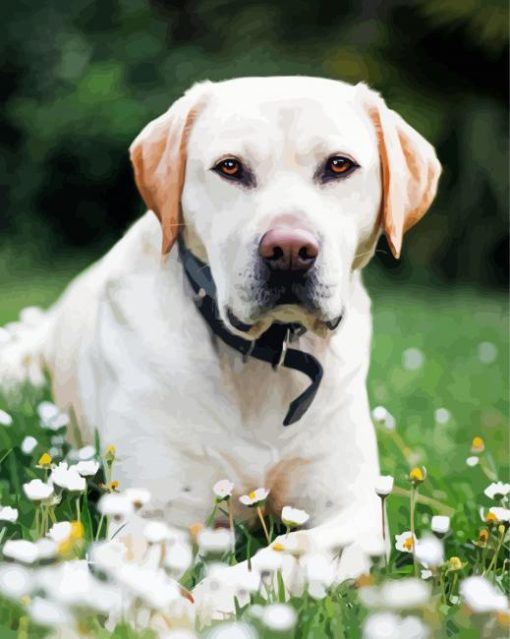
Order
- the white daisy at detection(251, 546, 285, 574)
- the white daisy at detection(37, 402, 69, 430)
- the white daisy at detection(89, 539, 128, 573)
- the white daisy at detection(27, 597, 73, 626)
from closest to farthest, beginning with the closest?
the white daisy at detection(27, 597, 73, 626), the white daisy at detection(89, 539, 128, 573), the white daisy at detection(251, 546, 285, 574), the white daisy at detection(37, 402, 69, 430)

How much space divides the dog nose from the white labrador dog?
4.8 inches

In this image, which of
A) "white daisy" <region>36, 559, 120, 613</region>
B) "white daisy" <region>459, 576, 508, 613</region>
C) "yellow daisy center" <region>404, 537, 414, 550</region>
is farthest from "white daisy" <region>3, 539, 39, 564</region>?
"yellow daisy center" <region>404, 537, 414, 550</region>

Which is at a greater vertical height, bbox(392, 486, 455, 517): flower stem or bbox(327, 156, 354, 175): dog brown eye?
bbox(327, 156, 354, 175): dog brown eye

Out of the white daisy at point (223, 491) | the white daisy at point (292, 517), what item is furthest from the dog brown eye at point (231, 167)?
the white daisy at point (292, 517)

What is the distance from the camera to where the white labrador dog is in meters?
2.96

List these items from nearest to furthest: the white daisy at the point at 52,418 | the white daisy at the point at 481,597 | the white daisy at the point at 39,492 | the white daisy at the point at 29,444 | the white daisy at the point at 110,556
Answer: the white daisy at the point at 481,597, the white daisy at the point at 110,556, the white daisy at the point at 39,492, the white daisy at the point at 29,444, the white daisy at the point at 52,418

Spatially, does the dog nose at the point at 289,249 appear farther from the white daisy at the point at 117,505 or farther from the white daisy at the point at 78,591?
the white daisy at the point at 78,591

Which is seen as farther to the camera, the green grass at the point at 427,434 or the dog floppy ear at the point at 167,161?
the dog floppy ear at the point at 167,161

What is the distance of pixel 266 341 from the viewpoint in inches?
124

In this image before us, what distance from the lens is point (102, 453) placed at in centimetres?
329

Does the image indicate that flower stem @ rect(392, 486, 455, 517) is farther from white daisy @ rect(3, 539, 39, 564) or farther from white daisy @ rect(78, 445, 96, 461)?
white daisy @ rect(3, 539, 39, 564)

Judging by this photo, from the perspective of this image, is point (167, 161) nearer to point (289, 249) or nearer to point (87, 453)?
point (289, 249)

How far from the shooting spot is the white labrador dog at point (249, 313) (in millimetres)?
2955

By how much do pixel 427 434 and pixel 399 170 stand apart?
1.73 meters
